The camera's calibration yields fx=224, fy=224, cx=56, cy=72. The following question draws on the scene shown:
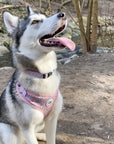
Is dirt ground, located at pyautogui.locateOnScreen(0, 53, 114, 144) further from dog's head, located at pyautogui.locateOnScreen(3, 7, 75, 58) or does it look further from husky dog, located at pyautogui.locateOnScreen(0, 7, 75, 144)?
dog's head, located at pyautogui.locateOnScreen(3, 7, 75, 58)

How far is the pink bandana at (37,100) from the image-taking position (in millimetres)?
2572

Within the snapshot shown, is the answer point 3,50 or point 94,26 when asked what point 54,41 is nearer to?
point 94,26

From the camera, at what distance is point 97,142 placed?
10.5 ft

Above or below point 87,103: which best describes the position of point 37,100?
above

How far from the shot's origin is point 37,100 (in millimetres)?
2605

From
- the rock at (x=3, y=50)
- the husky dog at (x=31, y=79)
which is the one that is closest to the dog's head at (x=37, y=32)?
the husky dog at (x=31, y=79)

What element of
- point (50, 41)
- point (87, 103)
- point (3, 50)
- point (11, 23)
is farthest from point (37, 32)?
point (3, 50)

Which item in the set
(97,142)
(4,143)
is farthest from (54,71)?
(97,142)

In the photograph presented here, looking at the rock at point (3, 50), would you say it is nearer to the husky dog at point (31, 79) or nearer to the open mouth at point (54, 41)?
the husky dog at point (31, 79)

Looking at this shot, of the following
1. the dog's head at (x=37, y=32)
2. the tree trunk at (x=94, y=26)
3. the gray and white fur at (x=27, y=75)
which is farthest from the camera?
the tree trunk at (x=94, y=26)

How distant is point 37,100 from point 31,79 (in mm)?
255

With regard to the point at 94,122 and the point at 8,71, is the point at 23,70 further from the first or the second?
the point at 8,71

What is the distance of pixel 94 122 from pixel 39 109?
1.37 metres

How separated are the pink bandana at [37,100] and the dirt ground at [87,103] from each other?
2.98 feet
